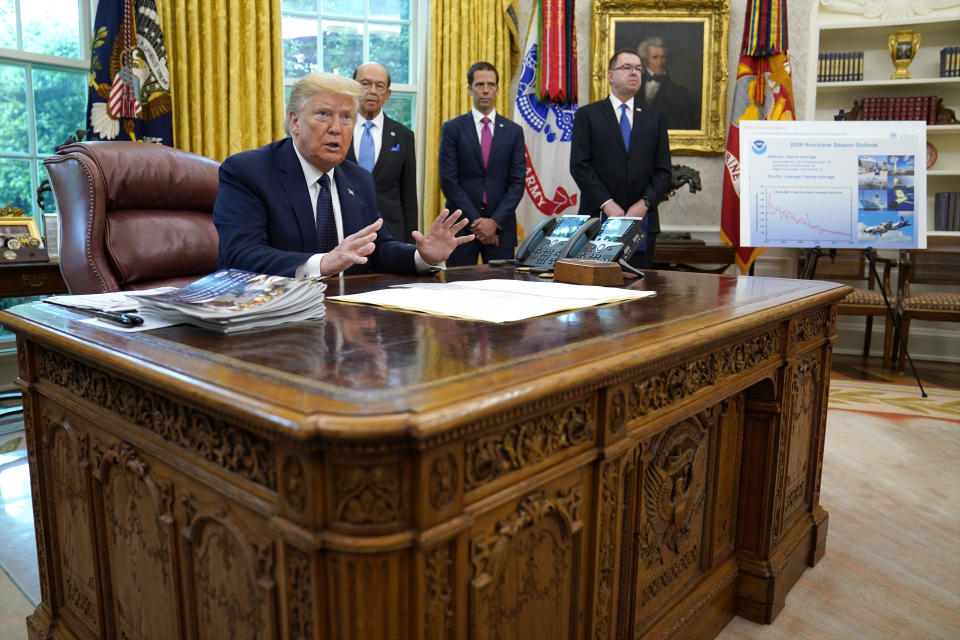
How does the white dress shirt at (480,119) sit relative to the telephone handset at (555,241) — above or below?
above

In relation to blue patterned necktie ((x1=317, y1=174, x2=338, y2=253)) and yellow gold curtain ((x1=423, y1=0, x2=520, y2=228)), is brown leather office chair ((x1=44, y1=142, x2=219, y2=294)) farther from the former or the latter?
yellow gold curtain ((x1=423, y1=0, x2=520, y2=228))

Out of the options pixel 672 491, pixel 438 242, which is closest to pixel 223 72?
pixel 438 242

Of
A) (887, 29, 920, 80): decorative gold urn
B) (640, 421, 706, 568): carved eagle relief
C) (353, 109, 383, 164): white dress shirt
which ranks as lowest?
(640, 421, 706, 568): carved eagle relief

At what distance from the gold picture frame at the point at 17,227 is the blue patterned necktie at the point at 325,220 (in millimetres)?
1816

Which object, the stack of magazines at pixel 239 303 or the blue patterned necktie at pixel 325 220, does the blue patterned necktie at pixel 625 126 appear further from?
the stack of magazines at pixel 239 303

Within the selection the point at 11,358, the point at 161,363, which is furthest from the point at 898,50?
the point at 11,358

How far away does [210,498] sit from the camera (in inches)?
40.8

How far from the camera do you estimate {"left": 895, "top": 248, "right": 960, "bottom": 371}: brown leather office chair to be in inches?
177

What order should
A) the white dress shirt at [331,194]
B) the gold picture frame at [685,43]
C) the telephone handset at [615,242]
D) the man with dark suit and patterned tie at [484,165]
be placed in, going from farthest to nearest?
the gold picture frame at [685,43] < the man with dark suit and patterned tie at [484,165] < the white dress shirt at [331,194] < the telephone handset at [615,242]

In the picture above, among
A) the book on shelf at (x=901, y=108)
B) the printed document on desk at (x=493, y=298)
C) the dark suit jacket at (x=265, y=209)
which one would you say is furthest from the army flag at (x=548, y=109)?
the printed document on desk at (x=493, y=298)

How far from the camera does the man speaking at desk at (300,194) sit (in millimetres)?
2188

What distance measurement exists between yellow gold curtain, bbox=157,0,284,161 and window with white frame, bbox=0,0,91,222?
518 mm

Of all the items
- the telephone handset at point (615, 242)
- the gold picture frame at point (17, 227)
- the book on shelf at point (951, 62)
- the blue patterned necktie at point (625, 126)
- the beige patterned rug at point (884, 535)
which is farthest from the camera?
the book on shelf at point (951, 62)

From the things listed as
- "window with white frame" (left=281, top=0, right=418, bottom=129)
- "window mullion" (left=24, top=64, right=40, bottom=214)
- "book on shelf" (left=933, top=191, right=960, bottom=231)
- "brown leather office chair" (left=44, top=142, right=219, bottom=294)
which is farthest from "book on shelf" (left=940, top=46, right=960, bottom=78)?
"window mullion" (left=24, top=64, right=40, bottom=214)
